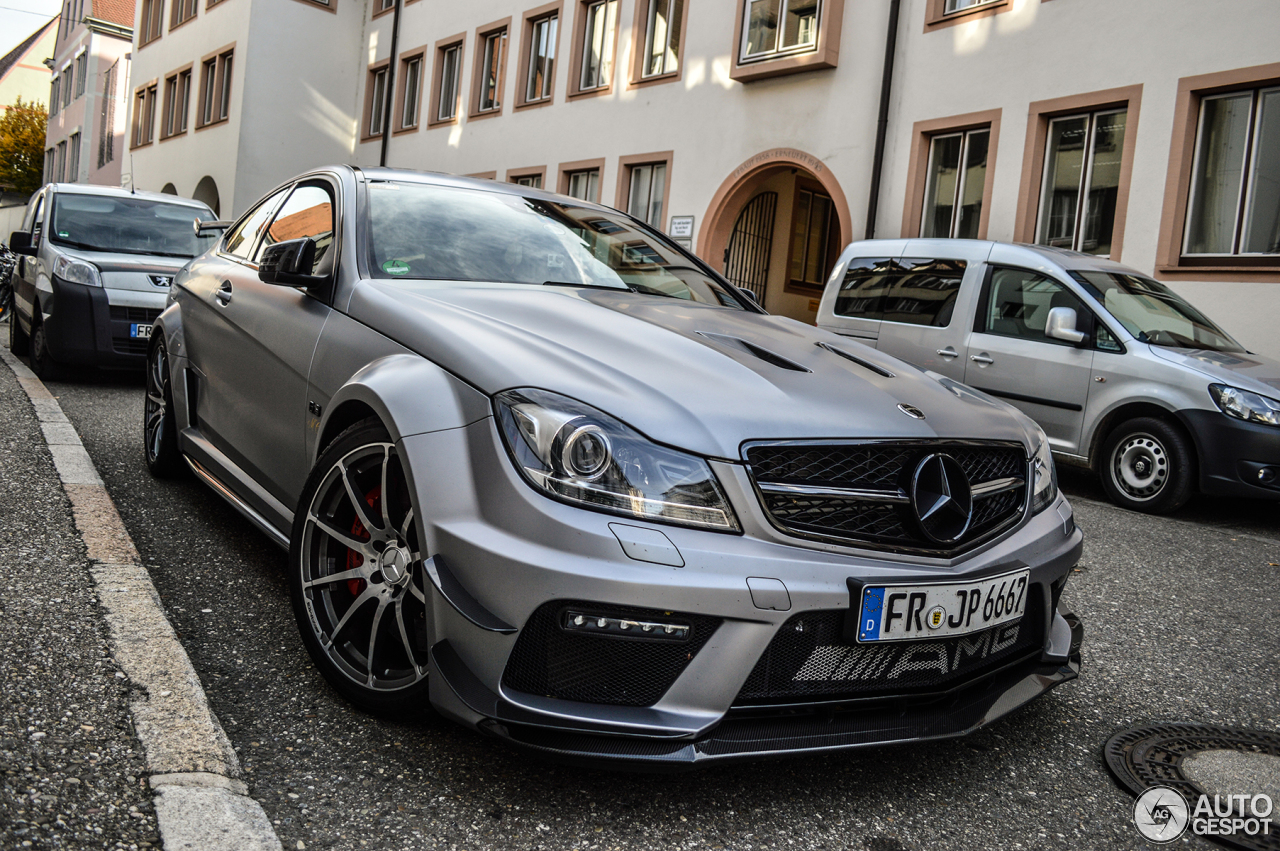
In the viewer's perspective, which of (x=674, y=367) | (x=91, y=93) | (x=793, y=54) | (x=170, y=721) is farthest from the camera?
(x=91, y=93)

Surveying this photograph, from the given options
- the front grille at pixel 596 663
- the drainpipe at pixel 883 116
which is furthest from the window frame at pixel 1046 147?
the front grille at pixel 596 663

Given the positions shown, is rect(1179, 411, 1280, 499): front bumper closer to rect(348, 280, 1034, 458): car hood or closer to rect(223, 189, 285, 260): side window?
rect(348, 280, 1034, 458): car hood

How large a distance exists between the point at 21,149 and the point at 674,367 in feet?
213

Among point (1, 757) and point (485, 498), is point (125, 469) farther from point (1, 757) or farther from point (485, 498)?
point (485, 498)

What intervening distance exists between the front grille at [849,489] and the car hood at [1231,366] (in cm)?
551

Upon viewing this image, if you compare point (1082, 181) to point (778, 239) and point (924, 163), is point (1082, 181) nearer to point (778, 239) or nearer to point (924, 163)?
point (924, 163)

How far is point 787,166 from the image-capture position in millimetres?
15406

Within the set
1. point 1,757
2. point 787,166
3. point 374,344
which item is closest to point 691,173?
point 787,166

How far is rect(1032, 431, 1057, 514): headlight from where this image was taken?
2881mm

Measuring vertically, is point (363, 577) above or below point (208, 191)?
below

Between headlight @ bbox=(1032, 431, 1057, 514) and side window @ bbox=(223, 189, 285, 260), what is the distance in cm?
321

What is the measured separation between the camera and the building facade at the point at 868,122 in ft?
34.7

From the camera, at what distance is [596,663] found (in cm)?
222

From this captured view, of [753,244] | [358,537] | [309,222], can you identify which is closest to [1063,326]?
[309,222]
